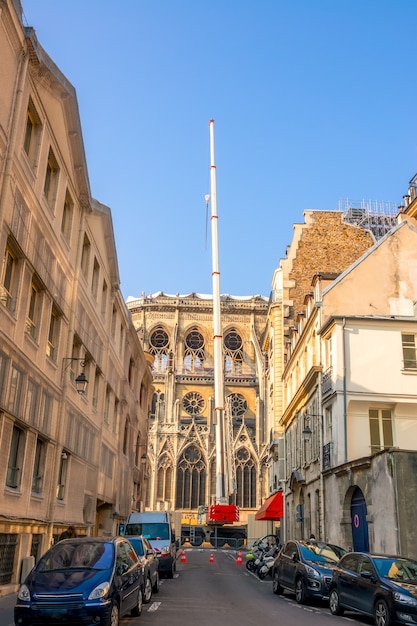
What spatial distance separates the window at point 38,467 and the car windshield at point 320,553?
7.18 meters

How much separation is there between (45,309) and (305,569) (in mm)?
9493

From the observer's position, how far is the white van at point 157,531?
2269 centimetres

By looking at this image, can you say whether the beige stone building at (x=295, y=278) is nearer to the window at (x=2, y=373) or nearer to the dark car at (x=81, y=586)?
the window at (x=2, y=373)

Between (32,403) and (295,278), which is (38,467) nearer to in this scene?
(32,403)

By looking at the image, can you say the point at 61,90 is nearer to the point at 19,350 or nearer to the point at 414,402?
the point at 19,350

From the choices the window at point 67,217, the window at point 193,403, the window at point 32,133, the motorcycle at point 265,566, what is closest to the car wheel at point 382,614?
the motorcycle at point 265,566

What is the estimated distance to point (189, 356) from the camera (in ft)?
248

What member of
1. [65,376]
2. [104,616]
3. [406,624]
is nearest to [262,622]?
[406,624]

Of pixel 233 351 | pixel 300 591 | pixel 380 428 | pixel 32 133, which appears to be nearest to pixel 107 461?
pixel 380 428

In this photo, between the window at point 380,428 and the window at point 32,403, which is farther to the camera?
the window at point 380,428

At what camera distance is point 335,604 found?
13633 mm

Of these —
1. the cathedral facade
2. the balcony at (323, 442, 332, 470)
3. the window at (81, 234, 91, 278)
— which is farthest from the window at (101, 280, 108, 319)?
the cathedral facade

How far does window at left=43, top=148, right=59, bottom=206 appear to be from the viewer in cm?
1889

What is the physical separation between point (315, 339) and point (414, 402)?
223 inches
